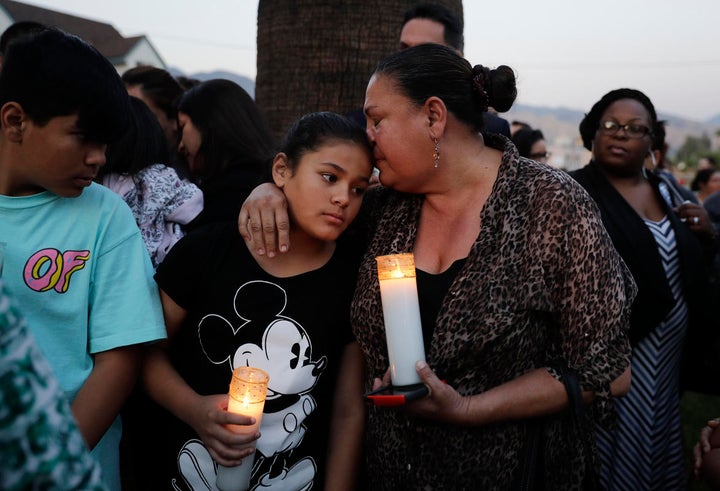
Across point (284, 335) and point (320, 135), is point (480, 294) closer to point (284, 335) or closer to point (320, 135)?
point (284, 335)

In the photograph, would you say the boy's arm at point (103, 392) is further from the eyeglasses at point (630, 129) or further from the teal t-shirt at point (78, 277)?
the eyeglasses at point (630, 129)

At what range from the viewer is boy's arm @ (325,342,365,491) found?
2268 mm

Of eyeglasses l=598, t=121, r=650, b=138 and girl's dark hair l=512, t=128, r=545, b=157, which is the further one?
girl's dark hair l=512, t=128, r=545, b=157

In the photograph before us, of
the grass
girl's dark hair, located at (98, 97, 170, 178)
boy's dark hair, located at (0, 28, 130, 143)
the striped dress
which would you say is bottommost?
the grass

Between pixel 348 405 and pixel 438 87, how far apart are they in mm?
1256

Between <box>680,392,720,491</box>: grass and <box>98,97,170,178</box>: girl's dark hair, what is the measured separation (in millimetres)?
4859

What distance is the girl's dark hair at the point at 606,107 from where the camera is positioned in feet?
13.0

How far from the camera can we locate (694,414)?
635cm

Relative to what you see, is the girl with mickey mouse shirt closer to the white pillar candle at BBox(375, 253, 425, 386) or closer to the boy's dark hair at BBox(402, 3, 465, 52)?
the white pillar candle at BBox(375, 253, 425, 386)

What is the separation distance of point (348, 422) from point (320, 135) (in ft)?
3.60

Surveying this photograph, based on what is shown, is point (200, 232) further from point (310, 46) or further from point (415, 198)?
point (310, 46)

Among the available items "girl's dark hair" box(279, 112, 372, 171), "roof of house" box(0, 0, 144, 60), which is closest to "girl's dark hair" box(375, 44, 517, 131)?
"girl's dark hair" box(279, 112, 372, 171)

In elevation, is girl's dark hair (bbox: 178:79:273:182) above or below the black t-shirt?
above

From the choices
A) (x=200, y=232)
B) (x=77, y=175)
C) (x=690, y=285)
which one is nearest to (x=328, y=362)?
(x=200, y=232)
